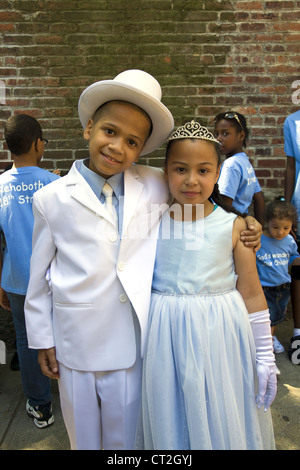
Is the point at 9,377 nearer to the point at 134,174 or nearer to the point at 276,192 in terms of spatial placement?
the point at 134,174

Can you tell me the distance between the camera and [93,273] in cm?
154

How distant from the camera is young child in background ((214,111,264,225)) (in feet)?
10.0

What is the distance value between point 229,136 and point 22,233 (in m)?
1.84

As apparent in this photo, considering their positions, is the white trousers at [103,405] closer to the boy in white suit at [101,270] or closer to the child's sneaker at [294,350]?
the boy in white suit at [101,270]

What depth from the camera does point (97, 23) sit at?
361 cm

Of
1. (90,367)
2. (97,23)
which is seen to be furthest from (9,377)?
(97,23)

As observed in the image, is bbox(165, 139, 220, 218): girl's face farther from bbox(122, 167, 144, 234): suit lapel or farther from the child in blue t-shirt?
the child in blue t-shirt

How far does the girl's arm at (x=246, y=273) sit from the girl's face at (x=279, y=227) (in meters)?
1.54

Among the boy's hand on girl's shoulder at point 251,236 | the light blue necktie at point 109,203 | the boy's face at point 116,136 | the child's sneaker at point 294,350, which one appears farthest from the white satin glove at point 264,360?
the child's sneaker at point 294,350

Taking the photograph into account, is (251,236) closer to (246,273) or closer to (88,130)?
(246,273)

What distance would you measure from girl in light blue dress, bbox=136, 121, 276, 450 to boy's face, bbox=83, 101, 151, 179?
→ 0.53 ft

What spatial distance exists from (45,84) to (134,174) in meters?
2.44

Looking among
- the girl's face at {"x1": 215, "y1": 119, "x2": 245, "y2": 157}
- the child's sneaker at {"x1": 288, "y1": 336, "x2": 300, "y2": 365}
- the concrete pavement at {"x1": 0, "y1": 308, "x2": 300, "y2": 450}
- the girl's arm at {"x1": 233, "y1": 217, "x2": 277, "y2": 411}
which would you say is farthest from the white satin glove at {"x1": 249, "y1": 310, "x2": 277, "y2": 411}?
the girl's face at {"x1": 215, "y1": 119, "x2": 245, "y2": 157}

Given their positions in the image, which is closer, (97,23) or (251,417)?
(251,417)
